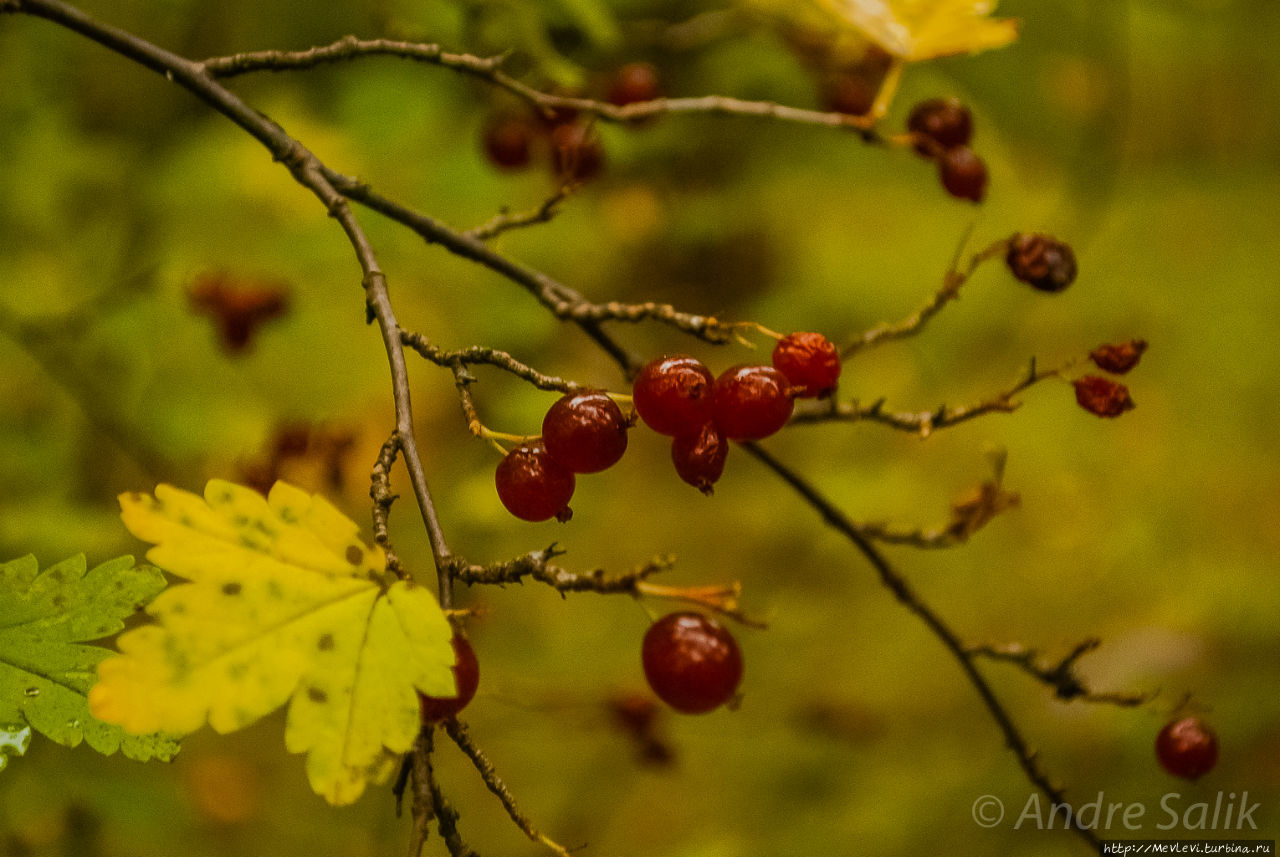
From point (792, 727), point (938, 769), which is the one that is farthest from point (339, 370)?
point (938, 769)

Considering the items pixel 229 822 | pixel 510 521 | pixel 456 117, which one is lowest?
pixel 229 822

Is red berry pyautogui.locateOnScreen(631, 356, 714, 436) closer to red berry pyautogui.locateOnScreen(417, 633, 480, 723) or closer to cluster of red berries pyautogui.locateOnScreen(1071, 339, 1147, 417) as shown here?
red berry pyautogui.locateOnScreen(417, 633, 480, 723)

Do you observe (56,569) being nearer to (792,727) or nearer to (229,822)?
(229,822)

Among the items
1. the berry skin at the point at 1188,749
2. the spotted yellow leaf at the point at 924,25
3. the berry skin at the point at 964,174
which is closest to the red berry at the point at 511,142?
the spotted yellow leaf at the point at 924,25

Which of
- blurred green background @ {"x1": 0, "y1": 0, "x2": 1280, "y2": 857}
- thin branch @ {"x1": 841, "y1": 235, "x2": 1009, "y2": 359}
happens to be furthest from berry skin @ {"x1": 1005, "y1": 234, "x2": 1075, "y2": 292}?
blurred green background @ {"x1": 0, "y1": 0, "x2": 1280, "y2": 857}

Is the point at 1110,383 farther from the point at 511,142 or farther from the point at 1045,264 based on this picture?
the point at 511,142
